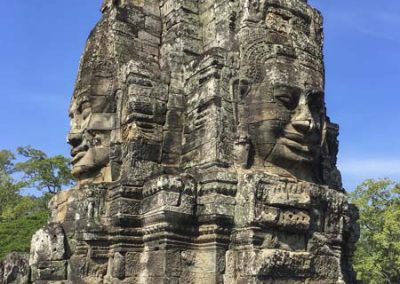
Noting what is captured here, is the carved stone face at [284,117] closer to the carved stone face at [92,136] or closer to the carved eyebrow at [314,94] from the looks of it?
the carved eyebrow at [314,94]

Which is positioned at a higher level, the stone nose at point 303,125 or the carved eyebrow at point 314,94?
the carved eyebrow at point 314,94

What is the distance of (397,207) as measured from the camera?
1096 inches

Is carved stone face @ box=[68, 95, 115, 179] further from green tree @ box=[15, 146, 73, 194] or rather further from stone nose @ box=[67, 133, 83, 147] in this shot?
green tree @ box=[15, 146, 73, 194]

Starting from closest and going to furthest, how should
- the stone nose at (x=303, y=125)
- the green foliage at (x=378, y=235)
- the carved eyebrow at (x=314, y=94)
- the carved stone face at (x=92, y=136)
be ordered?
the stone nose at (x=303, y=125), the carved eyebrow at (x=314, y=94), the carved stone face at (x=92, y=136), the green foliage at (x=378, y=235)

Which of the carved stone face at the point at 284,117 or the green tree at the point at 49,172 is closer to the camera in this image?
the carved stone face at the point at 284,117

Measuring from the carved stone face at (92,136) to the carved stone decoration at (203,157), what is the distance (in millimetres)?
18

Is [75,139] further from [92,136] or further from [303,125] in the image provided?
[303,125]

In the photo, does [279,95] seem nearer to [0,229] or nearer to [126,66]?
[126,66]

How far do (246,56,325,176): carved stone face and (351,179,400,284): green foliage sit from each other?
20687 mm

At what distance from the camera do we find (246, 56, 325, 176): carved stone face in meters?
6.71

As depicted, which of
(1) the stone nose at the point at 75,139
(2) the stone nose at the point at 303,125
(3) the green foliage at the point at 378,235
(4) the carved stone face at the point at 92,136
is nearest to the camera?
(2) the stone nose at the point at 303,125

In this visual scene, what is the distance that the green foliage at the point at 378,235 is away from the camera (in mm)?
26258

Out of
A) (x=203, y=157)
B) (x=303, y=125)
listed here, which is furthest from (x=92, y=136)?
(x=303, y=125)

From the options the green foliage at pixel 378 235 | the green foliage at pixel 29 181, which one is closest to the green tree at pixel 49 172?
the green foliage at pixel 29 181
